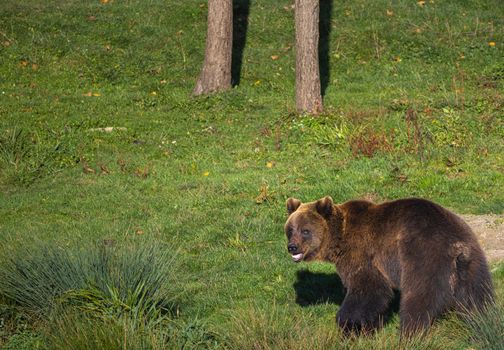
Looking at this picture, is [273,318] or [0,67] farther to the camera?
[0,67]

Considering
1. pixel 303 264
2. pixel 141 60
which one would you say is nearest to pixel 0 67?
pixel 141 60

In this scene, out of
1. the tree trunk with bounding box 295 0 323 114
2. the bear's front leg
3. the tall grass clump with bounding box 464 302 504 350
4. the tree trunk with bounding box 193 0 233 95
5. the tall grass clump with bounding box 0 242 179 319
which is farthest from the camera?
the tree trunk with bounding box 193 0 233 95

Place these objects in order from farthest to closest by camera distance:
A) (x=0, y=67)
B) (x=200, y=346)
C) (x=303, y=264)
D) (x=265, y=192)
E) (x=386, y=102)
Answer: (x=0, y=67) → (x=386, y=102) → (x=265, y=192) → (x=303, y=264) → (x=200, y=346)

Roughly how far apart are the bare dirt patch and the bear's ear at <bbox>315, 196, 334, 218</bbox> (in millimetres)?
2402

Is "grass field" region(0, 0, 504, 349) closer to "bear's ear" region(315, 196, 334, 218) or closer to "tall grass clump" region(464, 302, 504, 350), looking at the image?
"tall grass clump" region(464, 302, 504, 350)

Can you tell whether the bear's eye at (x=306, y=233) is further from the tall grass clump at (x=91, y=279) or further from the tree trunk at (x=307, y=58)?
the tree trunk at (x=307, y=58)

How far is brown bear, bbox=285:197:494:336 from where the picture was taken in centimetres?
728

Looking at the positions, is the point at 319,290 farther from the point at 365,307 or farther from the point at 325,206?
the point at 365,307

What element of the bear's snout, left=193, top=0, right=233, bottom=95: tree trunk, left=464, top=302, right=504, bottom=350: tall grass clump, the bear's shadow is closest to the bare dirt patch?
the bear's shadow

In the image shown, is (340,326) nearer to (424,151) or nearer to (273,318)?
(273,318)

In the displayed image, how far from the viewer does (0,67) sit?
851 inches

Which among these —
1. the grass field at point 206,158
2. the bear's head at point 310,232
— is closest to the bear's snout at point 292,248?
the bear's head at point 310,232

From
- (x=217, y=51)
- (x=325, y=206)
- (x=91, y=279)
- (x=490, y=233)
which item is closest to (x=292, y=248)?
(x=325, y=206)

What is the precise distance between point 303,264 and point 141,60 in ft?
41.5
